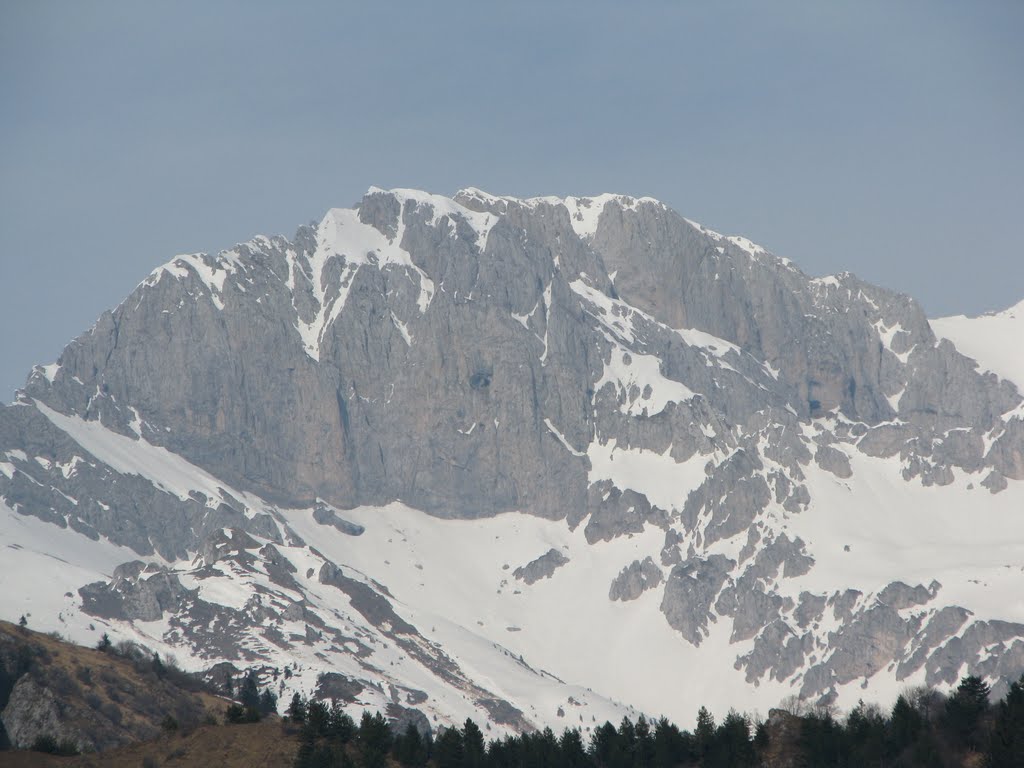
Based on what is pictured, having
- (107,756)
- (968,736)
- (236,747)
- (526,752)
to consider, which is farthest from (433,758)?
(968,736)

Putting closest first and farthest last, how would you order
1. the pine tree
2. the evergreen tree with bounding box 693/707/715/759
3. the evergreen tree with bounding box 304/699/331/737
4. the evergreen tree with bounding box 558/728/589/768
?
1. the pine tree
2. the evergreen tree with bounding box 304/699/331/737
3. the evergreen tree with bounding box 558/728/589/768
4. the evergreen tree with bounding box 693/707/715/759

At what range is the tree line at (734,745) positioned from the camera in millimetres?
172125

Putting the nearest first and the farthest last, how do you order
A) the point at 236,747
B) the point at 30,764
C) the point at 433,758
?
the point at 30,764 < the point at 236,747 < the point at 433,758

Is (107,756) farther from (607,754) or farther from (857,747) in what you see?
(857,747)

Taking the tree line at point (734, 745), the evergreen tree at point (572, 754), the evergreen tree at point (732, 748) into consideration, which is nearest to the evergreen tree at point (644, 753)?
the tree line at point (734, 745)

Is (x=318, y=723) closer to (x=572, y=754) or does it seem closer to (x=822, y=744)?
(x=572, y=754)

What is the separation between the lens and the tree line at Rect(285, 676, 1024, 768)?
172125 millimetres

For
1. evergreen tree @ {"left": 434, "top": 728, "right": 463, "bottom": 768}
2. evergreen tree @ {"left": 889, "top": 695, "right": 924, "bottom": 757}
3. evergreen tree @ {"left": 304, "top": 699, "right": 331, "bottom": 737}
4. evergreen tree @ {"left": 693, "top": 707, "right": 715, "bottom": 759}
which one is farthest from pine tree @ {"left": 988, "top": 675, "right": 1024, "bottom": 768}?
evergreen tree @ {"left": 304, "top": 699, "right": 331, "bottom": 737}

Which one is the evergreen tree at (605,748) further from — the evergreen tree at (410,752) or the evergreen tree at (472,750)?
the evergreen tree at (410,752)

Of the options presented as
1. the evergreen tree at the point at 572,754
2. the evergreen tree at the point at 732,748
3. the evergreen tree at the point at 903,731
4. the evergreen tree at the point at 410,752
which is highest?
the evergreen tree at the point at 903,731

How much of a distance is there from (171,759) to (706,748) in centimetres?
5226

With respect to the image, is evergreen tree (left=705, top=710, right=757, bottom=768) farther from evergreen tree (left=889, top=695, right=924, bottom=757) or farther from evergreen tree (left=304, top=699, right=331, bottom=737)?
evergreen tree (left=304, top=699, right=331, bottom=737)

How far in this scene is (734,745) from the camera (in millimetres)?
183500

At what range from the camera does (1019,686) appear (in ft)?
592
